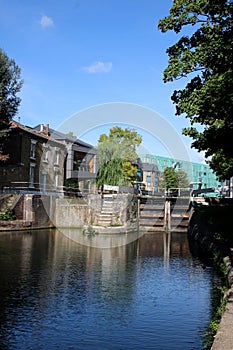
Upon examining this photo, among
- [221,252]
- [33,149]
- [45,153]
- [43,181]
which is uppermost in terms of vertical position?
[33,149]

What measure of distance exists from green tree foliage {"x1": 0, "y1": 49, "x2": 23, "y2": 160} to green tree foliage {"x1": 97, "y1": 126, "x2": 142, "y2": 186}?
598 inches

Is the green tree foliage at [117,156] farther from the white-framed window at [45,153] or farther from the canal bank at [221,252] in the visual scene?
the canal bank at [221,252]

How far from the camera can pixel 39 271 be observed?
15406 millimetres

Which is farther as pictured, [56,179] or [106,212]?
[56,179]

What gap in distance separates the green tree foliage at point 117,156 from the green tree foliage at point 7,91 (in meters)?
15.2

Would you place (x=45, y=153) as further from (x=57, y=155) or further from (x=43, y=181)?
(x=43, y=181)

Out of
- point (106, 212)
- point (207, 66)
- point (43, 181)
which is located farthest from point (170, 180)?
point (207, 66)

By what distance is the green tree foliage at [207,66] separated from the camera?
1322 cm

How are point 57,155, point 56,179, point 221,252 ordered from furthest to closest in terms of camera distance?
point 57,155 < point 56,179 < point 221,252

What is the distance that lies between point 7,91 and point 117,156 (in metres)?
17.1

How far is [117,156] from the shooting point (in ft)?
151

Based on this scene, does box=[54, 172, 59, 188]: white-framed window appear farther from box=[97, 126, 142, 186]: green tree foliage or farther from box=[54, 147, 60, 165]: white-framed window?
box=[97, 126, 142, 186]: green tree foliage

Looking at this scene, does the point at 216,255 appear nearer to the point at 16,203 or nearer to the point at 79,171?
the point at 16,203

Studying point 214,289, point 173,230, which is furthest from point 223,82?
point 173,230
